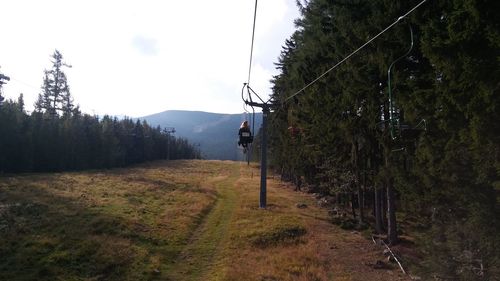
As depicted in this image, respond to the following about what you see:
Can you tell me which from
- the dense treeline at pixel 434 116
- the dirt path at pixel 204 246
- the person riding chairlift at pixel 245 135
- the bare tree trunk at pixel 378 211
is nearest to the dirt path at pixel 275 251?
the dirt path at pixel 204 246

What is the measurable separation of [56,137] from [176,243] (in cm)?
6306

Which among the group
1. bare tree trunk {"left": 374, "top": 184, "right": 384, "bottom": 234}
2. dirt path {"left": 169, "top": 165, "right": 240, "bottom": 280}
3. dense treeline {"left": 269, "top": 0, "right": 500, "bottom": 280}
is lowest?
dirt path {"left": 169, "top": 165, "right": 240, "bottom": 280}

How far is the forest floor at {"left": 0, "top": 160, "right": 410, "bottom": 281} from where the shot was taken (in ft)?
51.7

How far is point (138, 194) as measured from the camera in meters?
39.8

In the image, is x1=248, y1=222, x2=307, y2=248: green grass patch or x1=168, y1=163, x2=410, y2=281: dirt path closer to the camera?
x1=168, y1=163, x2=410, y2=281: dirt path

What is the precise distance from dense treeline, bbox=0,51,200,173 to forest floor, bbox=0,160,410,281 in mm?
38445

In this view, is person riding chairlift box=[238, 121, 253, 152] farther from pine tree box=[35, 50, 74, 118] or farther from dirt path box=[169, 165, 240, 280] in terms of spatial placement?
pine tree box=[35, 50, 74, 118]

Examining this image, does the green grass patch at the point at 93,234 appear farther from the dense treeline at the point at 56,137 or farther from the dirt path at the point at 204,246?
the dense treeline at the point at 56,137

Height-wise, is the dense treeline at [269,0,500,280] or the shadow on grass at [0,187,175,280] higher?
the dense treeline at [269,0,500,280]

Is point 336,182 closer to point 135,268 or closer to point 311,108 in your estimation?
point 311,108

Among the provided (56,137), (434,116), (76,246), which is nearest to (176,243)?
(76,246)

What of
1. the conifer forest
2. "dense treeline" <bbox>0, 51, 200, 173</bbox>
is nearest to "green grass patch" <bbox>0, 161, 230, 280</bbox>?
the conifer forest

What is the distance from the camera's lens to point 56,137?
7450 centimetres

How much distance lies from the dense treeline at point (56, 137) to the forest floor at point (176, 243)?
126 feet
